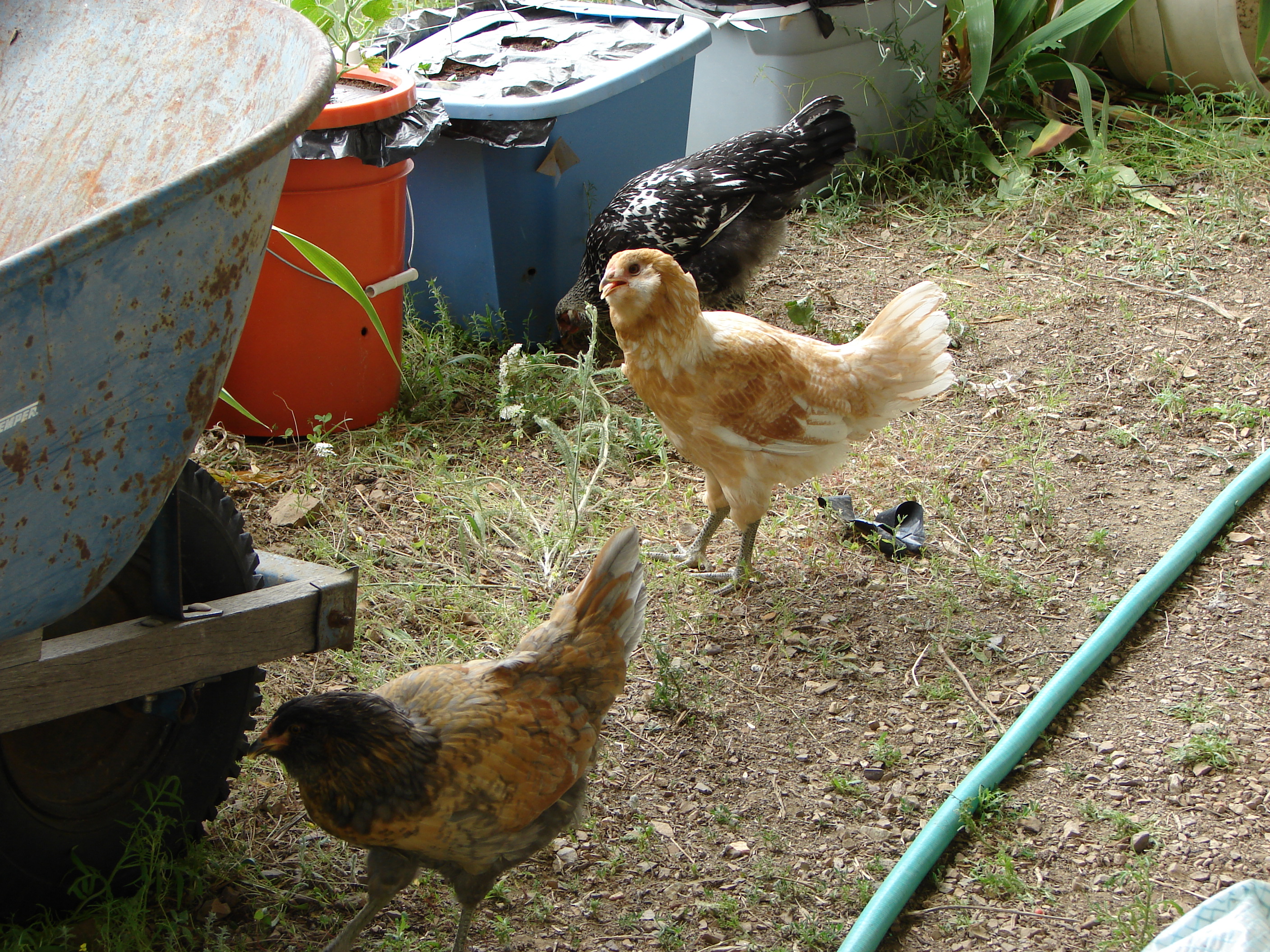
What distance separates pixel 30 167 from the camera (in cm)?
214

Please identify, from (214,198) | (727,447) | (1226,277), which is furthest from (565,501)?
(1226,277)

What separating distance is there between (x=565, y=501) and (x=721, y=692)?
2.97 ft

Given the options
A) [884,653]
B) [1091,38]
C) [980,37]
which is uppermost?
[980,37]

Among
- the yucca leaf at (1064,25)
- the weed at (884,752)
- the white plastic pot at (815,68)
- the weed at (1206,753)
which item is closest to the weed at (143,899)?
the weed at (884,752)

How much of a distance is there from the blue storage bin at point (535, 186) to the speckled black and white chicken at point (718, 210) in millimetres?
161

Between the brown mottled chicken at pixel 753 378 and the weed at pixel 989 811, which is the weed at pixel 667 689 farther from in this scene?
the weed at pixel 989 811

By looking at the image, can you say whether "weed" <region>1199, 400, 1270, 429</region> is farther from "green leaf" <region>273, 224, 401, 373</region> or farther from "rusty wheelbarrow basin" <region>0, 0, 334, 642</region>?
"rusty wheelbarrow basin" <region>0, 0, 334, 642</region>

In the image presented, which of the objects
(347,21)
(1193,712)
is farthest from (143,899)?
(347,21)

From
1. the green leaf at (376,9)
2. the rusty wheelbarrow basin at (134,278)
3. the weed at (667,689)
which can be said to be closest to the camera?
the rusty wheelbarrow basin at (134,278)

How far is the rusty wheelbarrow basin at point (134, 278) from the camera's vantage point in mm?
1213

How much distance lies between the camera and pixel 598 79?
3.95 metres

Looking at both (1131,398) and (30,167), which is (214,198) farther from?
(1131,398)

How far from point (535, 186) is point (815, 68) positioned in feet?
6.38

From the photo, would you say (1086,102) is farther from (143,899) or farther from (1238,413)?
(143,899)
